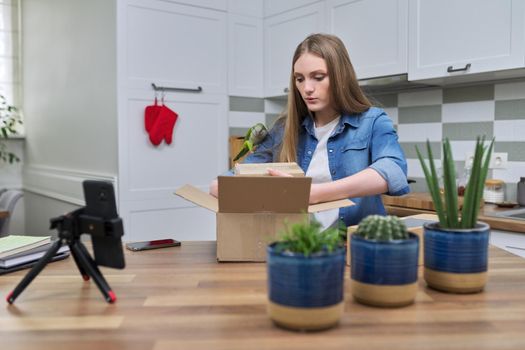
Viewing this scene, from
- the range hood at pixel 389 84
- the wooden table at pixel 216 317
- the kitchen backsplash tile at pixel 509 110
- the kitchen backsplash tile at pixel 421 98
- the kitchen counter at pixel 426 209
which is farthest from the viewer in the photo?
the kitchen backsplash tile at pixel 421 98

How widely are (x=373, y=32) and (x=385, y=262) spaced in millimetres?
2206

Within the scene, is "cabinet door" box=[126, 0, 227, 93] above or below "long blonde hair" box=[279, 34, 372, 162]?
above

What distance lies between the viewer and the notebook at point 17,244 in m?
1.21

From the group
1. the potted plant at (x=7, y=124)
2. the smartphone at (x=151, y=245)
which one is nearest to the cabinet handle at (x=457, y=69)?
the smartphone at (x=151, y=245)

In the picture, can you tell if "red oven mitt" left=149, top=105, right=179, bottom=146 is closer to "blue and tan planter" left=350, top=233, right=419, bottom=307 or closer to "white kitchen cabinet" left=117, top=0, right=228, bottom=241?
"white kitchen cabinet" left=117, top=0, right=228, bottom=241

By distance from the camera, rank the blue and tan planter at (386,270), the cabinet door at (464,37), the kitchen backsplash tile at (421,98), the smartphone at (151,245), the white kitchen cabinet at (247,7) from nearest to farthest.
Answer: the blue and tan planter at (386,270), the smartphone at (151,245), the cabinet door at (464,37), the kitchen backsplash tile at (421,98), the white kitchen cabinet at (247,7)

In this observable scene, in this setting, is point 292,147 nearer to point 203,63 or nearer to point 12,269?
point 12,269

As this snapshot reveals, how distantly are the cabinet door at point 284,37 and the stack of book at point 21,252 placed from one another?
7.54 ft

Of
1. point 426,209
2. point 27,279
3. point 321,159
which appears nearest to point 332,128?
point 321,159

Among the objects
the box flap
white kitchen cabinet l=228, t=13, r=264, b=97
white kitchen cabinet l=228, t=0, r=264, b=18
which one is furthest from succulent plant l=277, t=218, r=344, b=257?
white kitchen cabinet l=228, t=0, r=264, b=18

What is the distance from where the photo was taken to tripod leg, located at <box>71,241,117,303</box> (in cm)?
94

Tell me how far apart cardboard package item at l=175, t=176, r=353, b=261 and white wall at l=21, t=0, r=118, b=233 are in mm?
1969

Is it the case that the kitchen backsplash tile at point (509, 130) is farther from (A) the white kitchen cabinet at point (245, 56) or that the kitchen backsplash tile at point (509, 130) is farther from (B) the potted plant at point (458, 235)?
(B) the potted plant at point (458, 235)

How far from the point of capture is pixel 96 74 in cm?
320
